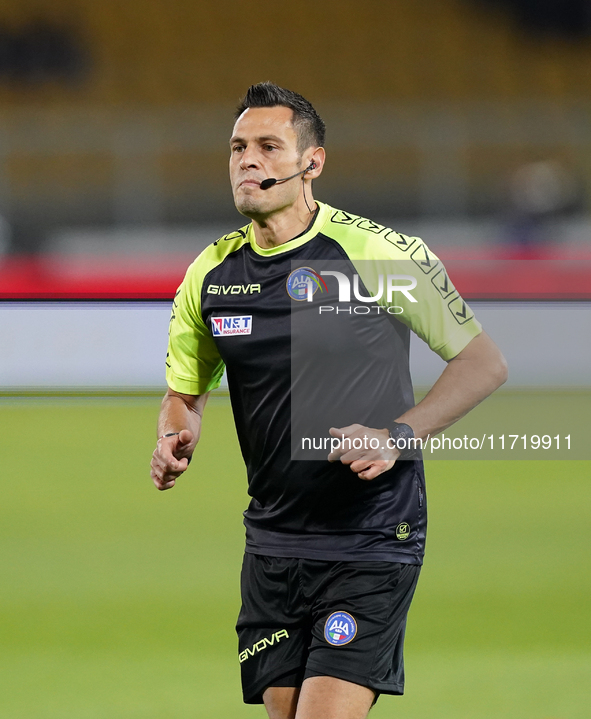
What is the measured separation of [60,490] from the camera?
4.73m

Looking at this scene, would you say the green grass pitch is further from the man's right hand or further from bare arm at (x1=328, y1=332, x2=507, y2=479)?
bare arm at (x1=328, y1=332, x2=507, y2=479)

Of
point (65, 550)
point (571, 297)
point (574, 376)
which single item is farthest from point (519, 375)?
point (65, 550)

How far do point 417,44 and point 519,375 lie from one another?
10.2 feet

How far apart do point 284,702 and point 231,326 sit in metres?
Answer: 0.81

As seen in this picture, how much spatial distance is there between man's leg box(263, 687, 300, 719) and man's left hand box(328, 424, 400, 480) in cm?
54

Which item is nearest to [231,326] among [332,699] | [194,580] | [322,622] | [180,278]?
[322,622]

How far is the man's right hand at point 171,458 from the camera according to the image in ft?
6.13

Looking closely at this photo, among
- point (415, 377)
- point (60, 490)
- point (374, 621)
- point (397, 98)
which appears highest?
point (397, 98)

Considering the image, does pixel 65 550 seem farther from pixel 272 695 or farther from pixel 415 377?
pixel 272 695

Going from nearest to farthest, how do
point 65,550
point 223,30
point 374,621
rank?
point 374,621
point 65,550
point 223,30

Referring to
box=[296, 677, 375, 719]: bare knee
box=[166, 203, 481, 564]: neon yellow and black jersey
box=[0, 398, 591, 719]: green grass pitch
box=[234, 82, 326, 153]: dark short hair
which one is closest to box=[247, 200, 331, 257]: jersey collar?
box=[166, 203, 481, 564]: neon yellow and black jersey

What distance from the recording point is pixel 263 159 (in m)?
2.02

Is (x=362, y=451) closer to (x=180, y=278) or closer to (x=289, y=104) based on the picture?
(x=289, y=104)

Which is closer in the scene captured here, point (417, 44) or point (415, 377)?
point (415, 377)
